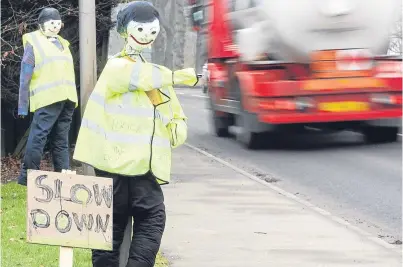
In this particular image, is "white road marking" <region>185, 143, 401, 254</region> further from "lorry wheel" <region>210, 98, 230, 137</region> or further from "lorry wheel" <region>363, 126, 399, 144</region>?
"lorry wheel" <region>210, 98, 230, 137</region>

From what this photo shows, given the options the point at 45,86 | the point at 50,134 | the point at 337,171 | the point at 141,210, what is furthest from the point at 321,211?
the point at 141,210

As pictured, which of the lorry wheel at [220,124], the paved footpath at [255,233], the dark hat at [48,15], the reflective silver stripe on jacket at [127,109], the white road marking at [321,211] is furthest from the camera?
the lorry wheel at [220,124]

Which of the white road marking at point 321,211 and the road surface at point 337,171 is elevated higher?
the white road marking at point 321,211

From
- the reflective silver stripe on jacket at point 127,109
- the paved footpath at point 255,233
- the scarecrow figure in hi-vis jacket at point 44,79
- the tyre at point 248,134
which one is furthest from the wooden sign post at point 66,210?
the tyre at point 248,134

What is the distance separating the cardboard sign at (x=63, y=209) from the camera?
5.10 m

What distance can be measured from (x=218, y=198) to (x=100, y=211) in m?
4.98

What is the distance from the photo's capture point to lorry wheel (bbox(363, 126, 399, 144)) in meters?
16.5

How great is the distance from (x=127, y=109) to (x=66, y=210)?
66 cm

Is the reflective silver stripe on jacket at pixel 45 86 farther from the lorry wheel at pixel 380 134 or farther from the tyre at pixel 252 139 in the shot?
the lorry wheel at pixel 380 134

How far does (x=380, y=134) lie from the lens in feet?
54.4

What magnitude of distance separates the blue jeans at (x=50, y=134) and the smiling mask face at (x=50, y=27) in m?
0.64

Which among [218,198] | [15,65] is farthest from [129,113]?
[15,65]

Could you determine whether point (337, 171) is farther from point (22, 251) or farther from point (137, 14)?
point (137, 14)

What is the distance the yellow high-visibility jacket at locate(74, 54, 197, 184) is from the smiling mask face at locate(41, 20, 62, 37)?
3.66 metres
